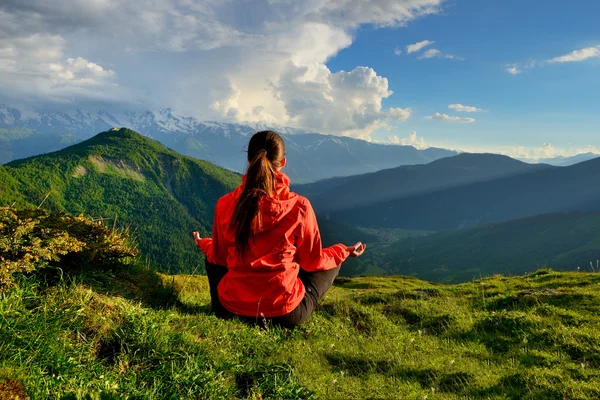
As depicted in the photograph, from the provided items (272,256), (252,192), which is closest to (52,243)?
(252,192)

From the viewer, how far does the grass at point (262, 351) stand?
3658mm

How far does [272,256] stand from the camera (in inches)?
220

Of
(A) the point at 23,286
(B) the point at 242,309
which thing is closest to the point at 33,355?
(A) the point at 23,286

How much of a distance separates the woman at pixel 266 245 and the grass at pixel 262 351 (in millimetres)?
432

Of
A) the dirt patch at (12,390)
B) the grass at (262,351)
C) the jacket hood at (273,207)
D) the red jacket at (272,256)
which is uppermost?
the jacket hood at (273,207)

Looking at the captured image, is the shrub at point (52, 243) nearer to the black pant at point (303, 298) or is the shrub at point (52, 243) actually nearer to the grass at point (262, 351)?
the grass at point (262, 351)

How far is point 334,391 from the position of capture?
13.9 ft

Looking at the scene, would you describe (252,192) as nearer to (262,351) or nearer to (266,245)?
(266,245)

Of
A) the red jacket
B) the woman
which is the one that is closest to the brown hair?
the woman

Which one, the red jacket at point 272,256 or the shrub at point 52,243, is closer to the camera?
the shrub at point 52,243

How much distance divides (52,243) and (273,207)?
3.83 meters

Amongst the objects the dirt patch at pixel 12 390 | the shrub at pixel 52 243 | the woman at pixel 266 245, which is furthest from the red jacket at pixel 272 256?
the dirt patch at pixel 12 390

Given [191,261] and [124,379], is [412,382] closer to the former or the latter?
[124,379]

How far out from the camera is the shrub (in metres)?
5.06
